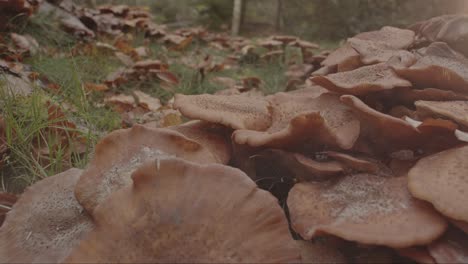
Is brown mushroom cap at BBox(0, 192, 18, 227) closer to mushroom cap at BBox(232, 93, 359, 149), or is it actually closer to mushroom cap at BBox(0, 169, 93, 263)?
mushroom cap at BBox(0, 169, 93, 263)

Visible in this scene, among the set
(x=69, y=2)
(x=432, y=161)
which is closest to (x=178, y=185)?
(x=432, y=161)

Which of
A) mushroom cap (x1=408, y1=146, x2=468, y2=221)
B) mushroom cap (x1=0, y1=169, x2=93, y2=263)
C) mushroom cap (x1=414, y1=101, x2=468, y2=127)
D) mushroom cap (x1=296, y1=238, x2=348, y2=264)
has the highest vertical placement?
mushroom cap (x1=414, y1=101, x2=468, y2=127)

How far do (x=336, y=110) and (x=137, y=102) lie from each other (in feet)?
8.39

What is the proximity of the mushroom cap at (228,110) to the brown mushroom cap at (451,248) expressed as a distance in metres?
0.87

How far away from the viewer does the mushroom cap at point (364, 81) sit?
1.87 metres

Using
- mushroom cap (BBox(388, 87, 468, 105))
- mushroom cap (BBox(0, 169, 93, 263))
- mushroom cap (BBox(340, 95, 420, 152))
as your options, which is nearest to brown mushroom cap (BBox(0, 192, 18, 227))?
mushroom cap (BBox(0, 169, 93, 263))

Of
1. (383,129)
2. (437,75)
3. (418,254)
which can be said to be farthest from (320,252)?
(437,75)

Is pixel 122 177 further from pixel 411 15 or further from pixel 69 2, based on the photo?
pixel 411 15

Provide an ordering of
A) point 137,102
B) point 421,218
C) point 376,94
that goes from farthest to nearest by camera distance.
Result: point 137,102 < point 376,94 < point 421,218

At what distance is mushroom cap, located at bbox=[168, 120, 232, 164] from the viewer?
6.33 feet

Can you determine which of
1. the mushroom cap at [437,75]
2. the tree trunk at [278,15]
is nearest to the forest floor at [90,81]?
the mushroom cap at [437,75]

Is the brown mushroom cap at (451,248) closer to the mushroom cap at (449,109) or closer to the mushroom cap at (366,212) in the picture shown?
the mushroom cap at (366,212)

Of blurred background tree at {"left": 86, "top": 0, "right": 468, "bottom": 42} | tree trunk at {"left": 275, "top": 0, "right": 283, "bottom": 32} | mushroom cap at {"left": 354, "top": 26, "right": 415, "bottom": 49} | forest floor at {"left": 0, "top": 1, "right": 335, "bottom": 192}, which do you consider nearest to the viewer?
forest floor at {"left": 0, "top": 1, "right": 335, "bottom": 192}

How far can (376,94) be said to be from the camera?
2076 millimetres
